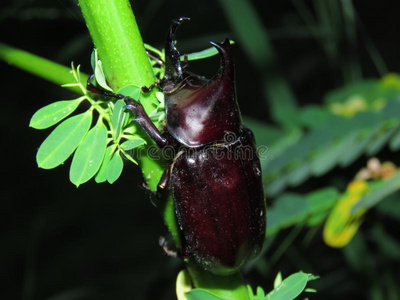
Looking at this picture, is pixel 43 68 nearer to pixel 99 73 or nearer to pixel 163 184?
pixel 99 73

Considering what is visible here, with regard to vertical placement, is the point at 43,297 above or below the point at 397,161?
below

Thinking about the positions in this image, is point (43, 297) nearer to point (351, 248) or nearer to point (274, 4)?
point (351, 248)

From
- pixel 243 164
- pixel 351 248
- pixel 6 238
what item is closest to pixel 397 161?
pixel 351 248

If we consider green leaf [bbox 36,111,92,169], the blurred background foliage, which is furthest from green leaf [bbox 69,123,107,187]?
the blurred background foliage

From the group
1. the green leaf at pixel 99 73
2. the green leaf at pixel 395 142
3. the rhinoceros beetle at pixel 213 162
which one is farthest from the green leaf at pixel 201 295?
the green leaf at pixel 395 142

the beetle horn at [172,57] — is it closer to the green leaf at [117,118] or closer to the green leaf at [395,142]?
the green leaf at [117,118]

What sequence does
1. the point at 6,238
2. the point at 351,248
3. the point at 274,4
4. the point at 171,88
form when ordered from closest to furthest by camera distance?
the point at 171,88, the point at 351,248, the point at 6,238, the point at 274,4

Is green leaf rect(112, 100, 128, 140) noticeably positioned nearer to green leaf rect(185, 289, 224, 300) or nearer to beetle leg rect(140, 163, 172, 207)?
beetle leg rect(140, 163, 172, 207)
